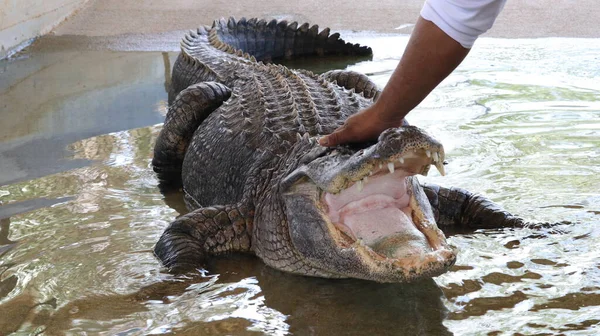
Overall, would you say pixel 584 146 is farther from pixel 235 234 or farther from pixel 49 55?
pixel 49 55

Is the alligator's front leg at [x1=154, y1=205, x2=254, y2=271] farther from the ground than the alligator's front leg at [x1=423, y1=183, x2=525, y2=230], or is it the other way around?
the alligator's front leg at [x1=423, y1=183, x2=525, y2=230]

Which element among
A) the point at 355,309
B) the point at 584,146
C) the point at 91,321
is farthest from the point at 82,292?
the point at 584,146

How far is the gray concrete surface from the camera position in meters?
8.49

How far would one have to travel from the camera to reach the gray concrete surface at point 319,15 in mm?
8492

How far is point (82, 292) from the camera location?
116 inches

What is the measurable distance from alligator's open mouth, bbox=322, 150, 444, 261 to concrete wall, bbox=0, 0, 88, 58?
6063 millimetres

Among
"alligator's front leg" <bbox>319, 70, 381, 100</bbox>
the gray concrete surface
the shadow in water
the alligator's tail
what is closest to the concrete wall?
the gray concrete surface

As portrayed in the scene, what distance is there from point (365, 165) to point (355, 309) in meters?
0.58

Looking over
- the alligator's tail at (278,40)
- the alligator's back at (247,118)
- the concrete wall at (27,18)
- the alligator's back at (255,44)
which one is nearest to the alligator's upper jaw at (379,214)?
the alligator's back at (247,118)

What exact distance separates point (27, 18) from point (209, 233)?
604 centimetres

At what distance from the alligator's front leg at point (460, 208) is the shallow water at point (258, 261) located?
120 mm

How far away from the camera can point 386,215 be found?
2.72 metres

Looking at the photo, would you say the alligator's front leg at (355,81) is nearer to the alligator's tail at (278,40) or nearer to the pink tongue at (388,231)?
the alligator's tail at (278,40)

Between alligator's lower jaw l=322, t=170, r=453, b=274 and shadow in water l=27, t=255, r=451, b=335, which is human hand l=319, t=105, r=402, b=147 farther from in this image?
shadow in water l=27, t=255, r=451, b=335
